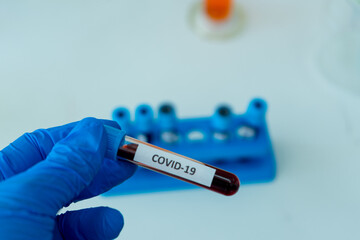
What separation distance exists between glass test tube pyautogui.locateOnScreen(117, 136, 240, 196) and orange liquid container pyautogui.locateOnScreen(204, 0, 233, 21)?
53 cm

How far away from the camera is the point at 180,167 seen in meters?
0.67

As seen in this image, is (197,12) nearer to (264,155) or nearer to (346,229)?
(264,155)

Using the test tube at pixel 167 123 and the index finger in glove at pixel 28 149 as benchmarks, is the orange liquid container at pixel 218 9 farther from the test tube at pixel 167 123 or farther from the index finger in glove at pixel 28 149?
the index finger in glove at pixel 28 149

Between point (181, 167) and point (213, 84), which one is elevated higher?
point (213, 84)

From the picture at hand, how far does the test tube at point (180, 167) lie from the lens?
0.67m

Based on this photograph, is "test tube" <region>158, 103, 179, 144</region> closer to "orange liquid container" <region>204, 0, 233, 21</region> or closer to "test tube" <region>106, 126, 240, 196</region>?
"test tube" <region>106, 126, 240, 196</region>

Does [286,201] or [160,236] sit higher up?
[286,201]

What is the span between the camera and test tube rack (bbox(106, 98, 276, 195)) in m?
0.85

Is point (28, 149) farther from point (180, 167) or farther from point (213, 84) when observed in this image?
point (213, 84)

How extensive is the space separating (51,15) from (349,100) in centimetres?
77

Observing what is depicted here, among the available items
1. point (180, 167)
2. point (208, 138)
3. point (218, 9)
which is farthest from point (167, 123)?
point (218, 9)

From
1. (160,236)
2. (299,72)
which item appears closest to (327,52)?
(299,72)

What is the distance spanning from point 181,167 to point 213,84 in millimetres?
400

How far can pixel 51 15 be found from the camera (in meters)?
1.16
